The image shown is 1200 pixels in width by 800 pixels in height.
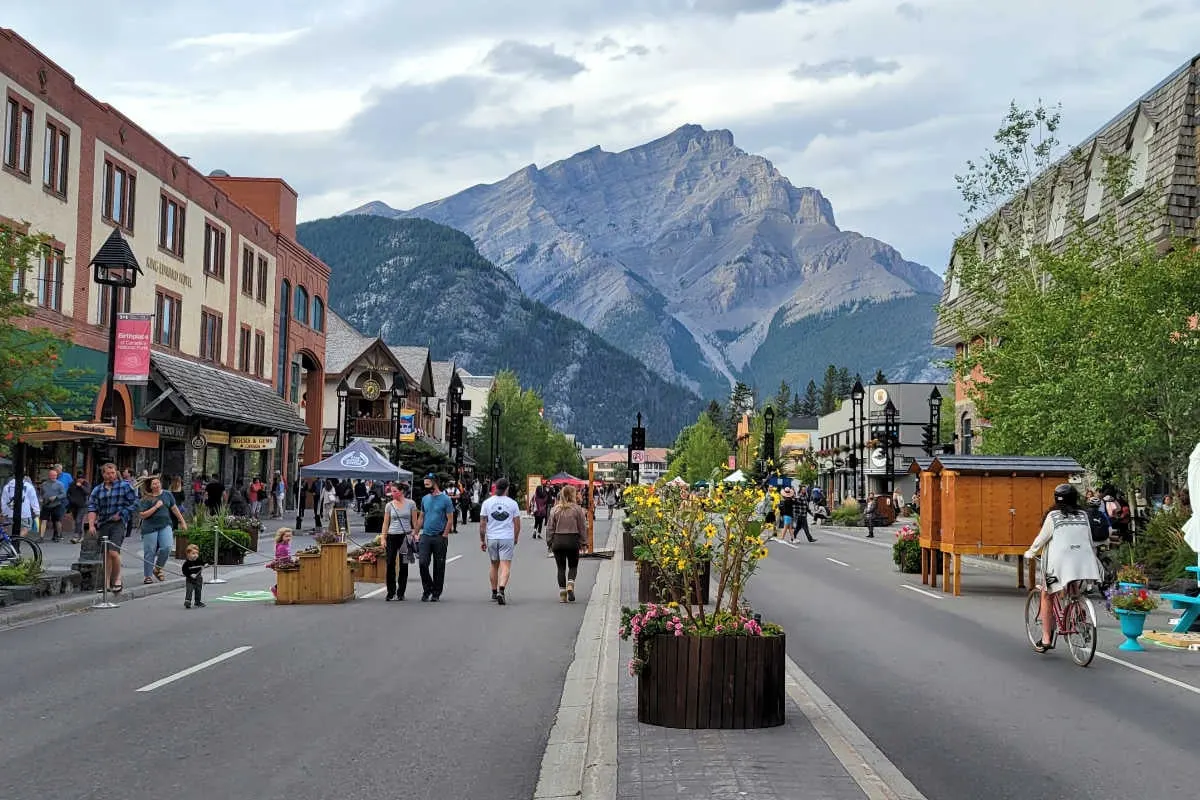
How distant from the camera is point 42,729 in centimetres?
920

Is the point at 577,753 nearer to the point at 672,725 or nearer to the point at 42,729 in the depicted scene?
the point at 672,725

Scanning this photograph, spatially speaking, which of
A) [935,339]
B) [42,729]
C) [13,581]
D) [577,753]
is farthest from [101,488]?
[935,339]

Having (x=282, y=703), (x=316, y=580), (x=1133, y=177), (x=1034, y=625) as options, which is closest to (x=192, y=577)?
(x=316, y=580)

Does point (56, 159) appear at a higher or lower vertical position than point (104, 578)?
higher

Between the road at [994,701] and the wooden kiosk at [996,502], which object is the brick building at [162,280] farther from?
the wooden kiosk at [996,502]

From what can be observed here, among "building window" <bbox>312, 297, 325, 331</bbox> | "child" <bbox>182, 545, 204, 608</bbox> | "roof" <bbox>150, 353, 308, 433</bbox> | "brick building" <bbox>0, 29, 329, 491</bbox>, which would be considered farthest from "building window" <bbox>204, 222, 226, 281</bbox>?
"child" <bbox>182, 545, 204, 608</bbox>

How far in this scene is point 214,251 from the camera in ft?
161

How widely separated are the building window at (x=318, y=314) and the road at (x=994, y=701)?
48.8 meters

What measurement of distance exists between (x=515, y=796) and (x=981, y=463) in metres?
16.9

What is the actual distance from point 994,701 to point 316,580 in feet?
36.1

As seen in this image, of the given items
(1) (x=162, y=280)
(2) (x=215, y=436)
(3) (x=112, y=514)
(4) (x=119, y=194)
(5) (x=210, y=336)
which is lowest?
(3) (x=112, y=514)

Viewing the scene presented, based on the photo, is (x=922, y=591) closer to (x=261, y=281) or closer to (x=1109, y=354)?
(x=1109, y=354)

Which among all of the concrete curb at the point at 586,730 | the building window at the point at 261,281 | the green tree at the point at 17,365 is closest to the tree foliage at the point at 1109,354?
the concrete curb at the point at 586,730

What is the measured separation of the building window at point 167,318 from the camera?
42688mm
